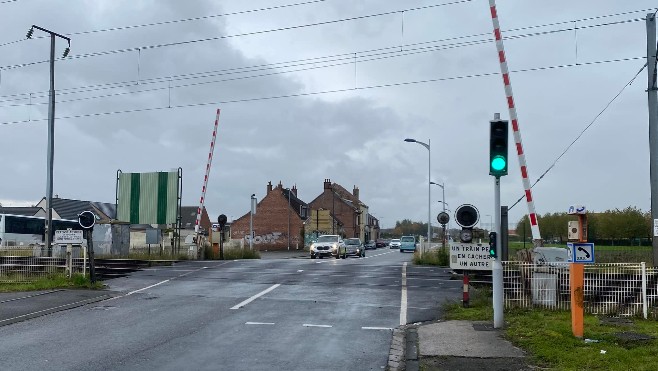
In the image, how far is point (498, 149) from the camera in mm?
11914

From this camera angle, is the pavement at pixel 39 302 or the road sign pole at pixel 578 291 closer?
the road sign pole at pixel 578 291

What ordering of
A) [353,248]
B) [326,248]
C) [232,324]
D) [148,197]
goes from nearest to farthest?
[232,324] < [148,197] < [326,248] < [353,248]

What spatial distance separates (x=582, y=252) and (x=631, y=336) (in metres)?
1.43

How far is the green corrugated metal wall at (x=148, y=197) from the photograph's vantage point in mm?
38344

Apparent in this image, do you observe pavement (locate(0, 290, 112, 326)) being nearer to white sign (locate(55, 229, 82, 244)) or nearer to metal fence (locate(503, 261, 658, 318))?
white sign (locate(55, 229, 82, 244))

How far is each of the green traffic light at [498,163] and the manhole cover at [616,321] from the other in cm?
332

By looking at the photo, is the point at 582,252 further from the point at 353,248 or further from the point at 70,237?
the point at 353,248

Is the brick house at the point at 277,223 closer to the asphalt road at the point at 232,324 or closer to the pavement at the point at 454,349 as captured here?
the asphalt road at the point at 232,324

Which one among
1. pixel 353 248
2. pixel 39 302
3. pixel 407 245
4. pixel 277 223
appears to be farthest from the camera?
pixel 277 223

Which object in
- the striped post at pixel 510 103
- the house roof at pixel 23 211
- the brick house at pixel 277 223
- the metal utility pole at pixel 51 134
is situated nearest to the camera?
the striped post at pixel 510 103

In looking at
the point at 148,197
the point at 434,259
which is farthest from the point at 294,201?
the point at 434,259

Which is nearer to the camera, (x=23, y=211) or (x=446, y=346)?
(x=446, y=346)

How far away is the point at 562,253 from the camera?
22156mm

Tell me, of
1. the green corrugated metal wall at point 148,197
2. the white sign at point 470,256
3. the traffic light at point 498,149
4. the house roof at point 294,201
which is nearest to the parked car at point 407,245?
the house roof at point 294,201
